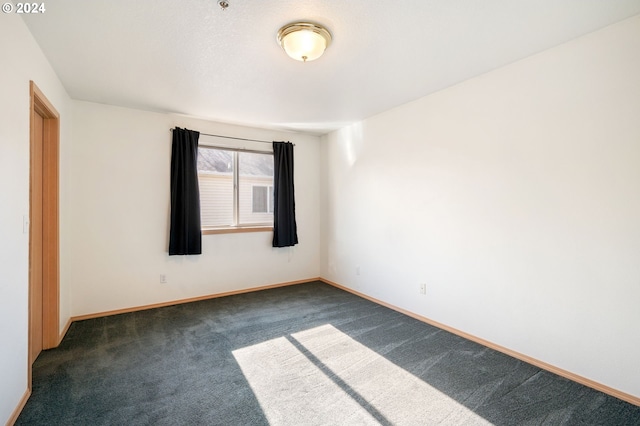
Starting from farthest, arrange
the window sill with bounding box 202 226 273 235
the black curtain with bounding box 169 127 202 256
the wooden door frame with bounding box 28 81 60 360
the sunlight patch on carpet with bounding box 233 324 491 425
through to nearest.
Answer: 1. the window sill with bounding box 202 226 273 235
2. the black curtain with bounding box 169 127 202 256
3. the wooden door frame with bounding box 28 81 60 360
4. the sunlight patch on carpet with bounding box 233 324 491 425

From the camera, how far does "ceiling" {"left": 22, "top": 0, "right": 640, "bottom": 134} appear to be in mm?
1869

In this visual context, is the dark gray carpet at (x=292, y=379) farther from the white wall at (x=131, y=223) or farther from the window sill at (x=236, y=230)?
the window sill at (x=236, y=230)

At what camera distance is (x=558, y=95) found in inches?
91.2

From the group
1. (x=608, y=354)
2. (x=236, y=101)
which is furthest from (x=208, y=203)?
(x=608, y=354)

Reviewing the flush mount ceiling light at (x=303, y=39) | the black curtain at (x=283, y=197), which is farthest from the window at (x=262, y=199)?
the flush mount ceiling light at (x=303, y=39)

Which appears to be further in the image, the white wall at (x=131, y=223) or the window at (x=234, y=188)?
the window at (x=234, y=188)

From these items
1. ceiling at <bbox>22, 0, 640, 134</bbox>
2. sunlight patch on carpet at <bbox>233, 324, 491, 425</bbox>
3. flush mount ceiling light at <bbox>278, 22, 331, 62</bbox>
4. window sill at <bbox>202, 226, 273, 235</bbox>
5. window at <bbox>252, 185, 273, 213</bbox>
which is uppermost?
ceiling at <bbox>22, 0, 640, 134</bbox>

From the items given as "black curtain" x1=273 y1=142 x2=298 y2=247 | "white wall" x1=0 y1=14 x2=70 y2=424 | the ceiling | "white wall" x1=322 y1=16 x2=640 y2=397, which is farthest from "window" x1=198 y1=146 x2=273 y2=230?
"white wall" x1=0 y1=14 x2=70 y2=424

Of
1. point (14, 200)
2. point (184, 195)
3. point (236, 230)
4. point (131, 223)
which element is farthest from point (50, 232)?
point (236, 230)

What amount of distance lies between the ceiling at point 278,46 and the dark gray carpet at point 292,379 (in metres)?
2.54

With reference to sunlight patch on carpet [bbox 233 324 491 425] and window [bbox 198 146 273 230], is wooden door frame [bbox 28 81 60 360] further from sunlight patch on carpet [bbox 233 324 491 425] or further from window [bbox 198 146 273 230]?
sunlight patch on carpet [bbox 233 324 491 425]

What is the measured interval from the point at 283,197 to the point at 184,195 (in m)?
1.45

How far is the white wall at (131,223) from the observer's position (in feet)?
11.4

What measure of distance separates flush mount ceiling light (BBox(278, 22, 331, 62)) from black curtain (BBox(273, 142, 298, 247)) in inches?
102
